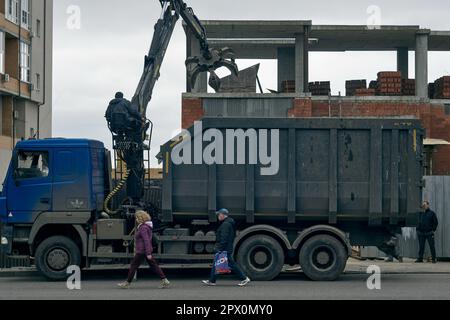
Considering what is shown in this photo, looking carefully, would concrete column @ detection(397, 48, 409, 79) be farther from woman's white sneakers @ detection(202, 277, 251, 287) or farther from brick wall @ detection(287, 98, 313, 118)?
woman's white sneakers @ detection(202, 277, 251, 287)

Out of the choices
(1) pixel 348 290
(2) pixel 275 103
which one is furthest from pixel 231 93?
(1) pixel 348 290

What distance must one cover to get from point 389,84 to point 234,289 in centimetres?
1692

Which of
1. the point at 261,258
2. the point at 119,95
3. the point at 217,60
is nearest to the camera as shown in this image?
the point at 261,258

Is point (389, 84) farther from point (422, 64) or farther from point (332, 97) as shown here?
point (332, 97)

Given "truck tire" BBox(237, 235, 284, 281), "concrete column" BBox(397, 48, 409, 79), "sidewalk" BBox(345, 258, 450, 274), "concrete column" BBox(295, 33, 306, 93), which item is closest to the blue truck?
"truck tire" BBox(237, 235, 284, 281)

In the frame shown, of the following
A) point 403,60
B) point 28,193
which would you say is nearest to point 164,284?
point 28,193

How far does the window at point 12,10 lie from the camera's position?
45000 millimetres

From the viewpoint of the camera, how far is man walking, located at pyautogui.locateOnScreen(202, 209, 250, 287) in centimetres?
1808

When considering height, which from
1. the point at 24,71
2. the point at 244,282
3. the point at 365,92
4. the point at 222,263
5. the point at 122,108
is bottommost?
the point at 244,282

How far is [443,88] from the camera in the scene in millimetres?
33062

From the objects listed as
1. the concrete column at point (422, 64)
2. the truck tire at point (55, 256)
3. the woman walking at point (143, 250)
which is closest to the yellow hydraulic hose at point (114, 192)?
the truck tire at point (55, 256)

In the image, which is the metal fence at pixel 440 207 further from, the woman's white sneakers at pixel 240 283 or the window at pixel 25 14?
the window at pixel 25 14

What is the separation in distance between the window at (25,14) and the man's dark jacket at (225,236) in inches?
1254
